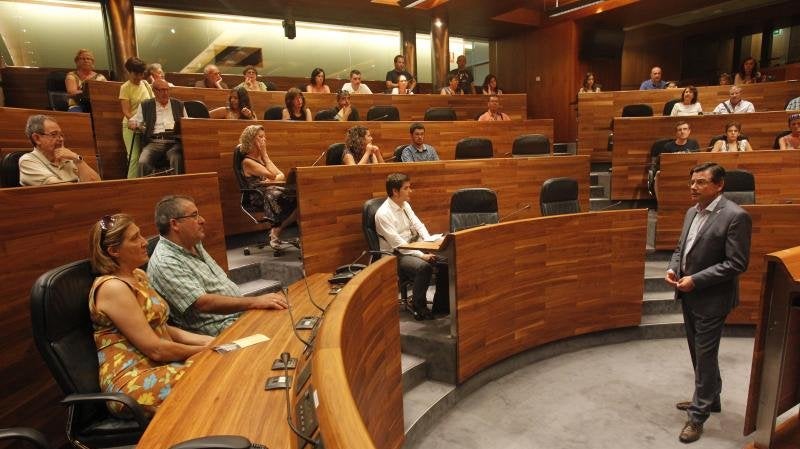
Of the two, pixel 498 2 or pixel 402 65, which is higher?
pixel 498 2

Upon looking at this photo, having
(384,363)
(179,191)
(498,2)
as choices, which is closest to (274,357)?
(384,363)

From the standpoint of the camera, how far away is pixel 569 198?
3709mm

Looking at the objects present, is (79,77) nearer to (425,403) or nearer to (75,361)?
(75,361)

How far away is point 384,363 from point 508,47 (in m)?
8.89

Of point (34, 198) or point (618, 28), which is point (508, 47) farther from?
point (34, 198)

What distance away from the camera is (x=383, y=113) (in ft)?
17.4

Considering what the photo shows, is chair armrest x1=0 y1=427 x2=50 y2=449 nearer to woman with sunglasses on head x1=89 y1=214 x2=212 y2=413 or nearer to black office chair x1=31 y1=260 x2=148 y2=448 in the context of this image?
black office chair x1=31 y1=260 x2=148 y2=448

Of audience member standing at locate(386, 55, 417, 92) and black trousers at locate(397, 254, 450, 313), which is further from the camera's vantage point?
audience member standing at locate(386, 55, 417, 92)

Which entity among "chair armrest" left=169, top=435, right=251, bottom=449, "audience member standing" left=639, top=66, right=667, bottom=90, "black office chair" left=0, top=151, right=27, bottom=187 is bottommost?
"chair armrest" left=169, top=435, right=251, bottom=449

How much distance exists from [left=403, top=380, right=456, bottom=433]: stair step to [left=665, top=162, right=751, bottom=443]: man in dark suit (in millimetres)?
1113

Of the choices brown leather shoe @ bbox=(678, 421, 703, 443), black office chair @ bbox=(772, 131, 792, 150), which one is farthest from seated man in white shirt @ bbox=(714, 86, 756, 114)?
brown leather shoe @ bbox=(678, 421, 703, 443)

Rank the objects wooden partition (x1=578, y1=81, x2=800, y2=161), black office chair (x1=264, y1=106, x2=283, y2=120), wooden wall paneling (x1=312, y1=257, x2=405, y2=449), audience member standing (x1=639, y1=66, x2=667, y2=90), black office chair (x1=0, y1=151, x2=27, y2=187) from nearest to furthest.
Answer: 1. wooden wall paneling (x1=312, y1=257, x2=405, y2=449)
2. black office chair (x1=0, y1=151, x2=27, y2=187)
3. black office chair (x1=264, y1=106, x2=283, y2=120)
4. wooden partition (x1=578, y1=81, x2=800, y2=161)
5. audience member standing (x1=639, y1=66, x2=667, y2=90)

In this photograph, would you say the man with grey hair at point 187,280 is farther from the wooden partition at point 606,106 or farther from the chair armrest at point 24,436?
the wooden partition at point 606,106

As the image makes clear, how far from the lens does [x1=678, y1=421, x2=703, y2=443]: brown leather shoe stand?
218 centimetres
